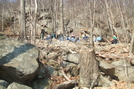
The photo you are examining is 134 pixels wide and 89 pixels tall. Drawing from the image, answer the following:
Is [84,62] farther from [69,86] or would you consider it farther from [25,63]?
[25,63]

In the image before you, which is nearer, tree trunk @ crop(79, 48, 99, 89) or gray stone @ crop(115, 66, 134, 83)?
tree trunk @ crop(79, 48, 99, 89)

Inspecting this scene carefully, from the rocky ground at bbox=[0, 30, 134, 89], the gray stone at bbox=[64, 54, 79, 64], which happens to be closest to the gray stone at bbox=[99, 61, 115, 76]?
the rocky ground at bbox=[0, 30, 134, 89]

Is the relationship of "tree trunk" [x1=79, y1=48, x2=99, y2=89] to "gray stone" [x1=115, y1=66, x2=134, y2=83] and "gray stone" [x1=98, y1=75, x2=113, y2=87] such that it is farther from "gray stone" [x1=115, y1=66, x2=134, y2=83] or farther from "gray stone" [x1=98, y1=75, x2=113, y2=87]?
"gray stone" [x1=115, y1=66, x2=134, y2=83]

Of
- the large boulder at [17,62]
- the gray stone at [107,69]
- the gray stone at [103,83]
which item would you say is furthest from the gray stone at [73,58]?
the large boulder at [17,62]

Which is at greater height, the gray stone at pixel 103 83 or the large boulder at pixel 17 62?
the large boulder at pixel 17 62

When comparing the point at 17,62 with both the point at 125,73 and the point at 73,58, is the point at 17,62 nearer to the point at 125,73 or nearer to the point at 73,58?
the point at 73,58

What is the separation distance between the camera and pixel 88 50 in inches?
226

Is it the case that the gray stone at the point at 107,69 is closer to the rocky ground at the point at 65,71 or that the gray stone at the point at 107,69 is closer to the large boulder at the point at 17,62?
the rocky ground at the point at 65,71

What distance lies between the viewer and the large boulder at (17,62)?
425 cm

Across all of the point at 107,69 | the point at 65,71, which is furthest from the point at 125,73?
the point at 65,71

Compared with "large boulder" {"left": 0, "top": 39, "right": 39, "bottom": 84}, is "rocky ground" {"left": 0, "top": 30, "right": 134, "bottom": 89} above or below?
below

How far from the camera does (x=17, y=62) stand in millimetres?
4520

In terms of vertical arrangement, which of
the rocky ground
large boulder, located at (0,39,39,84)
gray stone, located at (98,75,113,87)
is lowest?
gray stone, located at (98,75,113,87)

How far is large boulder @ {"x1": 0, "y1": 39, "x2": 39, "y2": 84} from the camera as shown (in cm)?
425
